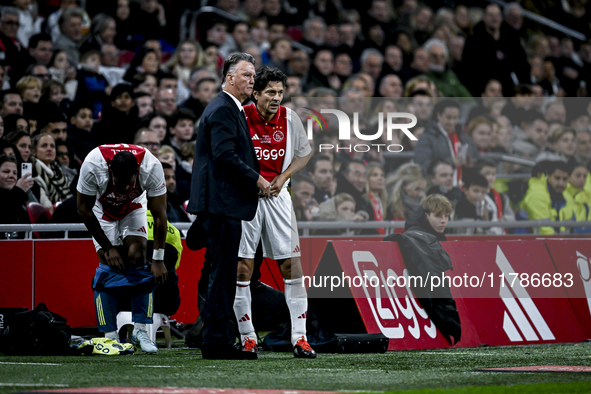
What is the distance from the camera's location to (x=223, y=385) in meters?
4.94

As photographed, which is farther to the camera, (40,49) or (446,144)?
(40,49)

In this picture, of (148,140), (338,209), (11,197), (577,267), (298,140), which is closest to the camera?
(298,140)

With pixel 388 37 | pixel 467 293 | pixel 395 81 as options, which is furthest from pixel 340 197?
pixel 388 37

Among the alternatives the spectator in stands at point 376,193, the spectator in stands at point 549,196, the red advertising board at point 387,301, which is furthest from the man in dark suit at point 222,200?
the spectator in stands at point 549,196

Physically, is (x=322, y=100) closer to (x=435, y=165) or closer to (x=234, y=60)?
(x=435, y=165)

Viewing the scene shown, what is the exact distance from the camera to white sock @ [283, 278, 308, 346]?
6.97m

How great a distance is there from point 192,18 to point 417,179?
616cm

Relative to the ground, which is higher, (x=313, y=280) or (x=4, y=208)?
(x=4, y=208)

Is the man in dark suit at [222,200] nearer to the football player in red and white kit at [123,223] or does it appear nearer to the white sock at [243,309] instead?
the white sock at [243,309]

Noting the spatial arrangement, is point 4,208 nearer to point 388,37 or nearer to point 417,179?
point 417,179

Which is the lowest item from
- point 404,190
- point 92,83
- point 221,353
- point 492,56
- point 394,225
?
point 221,353

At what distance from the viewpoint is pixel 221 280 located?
6570 millimetres

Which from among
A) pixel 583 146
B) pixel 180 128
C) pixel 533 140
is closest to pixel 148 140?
pixel 180 128

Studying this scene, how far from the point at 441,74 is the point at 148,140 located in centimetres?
716
